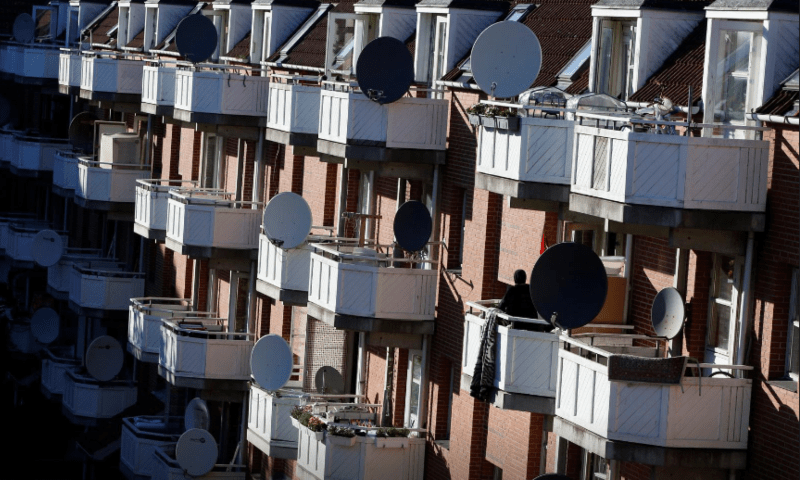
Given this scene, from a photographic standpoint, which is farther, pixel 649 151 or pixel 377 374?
pixel 377 374

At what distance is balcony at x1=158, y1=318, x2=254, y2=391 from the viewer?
37.3 metres

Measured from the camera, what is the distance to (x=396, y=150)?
28.9 metres

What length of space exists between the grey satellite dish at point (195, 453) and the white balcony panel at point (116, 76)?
45.1 ft

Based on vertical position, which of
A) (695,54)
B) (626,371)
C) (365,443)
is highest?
(695,54)

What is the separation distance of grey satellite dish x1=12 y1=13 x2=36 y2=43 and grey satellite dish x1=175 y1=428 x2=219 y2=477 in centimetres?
2789

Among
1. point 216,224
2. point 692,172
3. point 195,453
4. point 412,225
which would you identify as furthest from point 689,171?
point 195,453

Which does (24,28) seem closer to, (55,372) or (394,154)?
(55,372)

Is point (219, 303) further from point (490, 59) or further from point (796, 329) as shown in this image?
→ point (796, 329)

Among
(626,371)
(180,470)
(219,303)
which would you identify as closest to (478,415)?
(626,371)

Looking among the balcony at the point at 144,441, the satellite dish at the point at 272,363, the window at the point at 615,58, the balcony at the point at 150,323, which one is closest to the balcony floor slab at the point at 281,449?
the satellite dish at the point at 272,363

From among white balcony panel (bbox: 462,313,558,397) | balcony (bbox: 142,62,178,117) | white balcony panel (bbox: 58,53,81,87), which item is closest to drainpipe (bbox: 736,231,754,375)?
white balcony panel (bbox: 462,313,558,397)

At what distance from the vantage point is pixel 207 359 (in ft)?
Result: 123

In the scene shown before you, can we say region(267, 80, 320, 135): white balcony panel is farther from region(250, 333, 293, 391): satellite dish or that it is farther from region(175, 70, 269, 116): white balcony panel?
region(175, 70, 269, 116): white balcony panel

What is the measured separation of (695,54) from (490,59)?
354 cm
